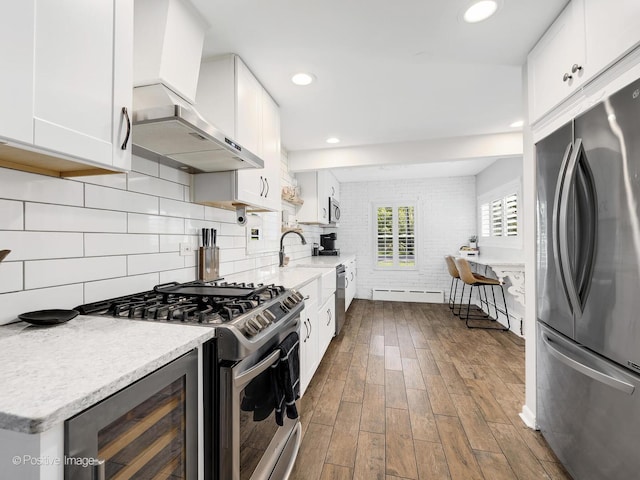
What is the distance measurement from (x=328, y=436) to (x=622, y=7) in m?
2.45

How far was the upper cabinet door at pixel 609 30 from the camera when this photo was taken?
107 cm

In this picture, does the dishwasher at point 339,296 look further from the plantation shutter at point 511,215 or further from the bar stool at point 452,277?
the plantation shutter at point 511,215

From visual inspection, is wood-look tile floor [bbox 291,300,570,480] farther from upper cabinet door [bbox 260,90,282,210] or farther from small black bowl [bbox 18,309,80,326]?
upper cabinet door [bbox 260,90,282,210]

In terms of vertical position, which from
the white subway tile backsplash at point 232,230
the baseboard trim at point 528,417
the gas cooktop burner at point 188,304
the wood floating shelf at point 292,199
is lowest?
the baseboard trim at point 528,417

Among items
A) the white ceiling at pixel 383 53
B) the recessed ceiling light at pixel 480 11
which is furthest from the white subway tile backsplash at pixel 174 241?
the recessed ceiling light at pixel 480 11

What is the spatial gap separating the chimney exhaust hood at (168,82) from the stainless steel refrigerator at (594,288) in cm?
161

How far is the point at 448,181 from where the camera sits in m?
5.63

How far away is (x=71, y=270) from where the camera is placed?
113 cm

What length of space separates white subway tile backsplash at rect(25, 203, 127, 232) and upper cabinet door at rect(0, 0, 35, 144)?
44cm

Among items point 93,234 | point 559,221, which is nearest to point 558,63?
point 559,221

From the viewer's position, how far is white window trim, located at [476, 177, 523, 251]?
3889 mm

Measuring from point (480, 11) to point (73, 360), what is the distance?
2161 millimetres

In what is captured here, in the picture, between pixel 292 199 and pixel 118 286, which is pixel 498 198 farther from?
pixel 118 286

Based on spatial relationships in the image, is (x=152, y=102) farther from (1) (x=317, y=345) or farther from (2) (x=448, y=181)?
(2) (x=448, y=181)
